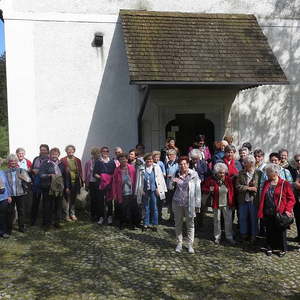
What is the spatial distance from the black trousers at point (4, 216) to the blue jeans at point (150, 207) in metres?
2.53

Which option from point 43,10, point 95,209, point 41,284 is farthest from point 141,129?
point 41,284

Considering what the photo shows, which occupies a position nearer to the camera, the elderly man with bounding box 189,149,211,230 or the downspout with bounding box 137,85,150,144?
the elderly man with bounding box 189,149,211,230

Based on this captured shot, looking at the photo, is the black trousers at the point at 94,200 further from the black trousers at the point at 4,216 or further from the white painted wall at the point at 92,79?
the white painted wall at the point at 92,79

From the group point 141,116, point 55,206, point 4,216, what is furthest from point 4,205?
point 141,116

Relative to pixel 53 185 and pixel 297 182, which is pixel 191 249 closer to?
pixel 297 182

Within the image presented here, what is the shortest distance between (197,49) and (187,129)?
2326 mm

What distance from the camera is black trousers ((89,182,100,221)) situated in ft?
26.4

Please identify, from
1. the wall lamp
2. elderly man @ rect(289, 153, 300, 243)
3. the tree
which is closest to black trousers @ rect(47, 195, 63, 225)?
elderly man @ rect(289, 153, 300, 243)

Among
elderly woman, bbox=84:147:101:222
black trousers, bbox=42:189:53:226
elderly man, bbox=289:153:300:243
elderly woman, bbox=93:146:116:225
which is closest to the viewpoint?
elderly man, bbox=289:153:300:243

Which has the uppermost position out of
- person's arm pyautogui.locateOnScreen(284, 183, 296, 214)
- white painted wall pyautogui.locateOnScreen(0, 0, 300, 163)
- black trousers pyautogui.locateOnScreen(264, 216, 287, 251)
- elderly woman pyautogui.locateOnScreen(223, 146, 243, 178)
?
white painted wall pyautogui.locateOnScreen(0, 0, 300, 163)

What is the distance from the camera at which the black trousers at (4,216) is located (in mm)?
7025

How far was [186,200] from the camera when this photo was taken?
20.3 feet

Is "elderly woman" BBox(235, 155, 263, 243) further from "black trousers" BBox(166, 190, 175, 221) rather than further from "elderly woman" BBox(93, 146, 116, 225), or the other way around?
"elderly woman" BBox(93, 146, 116, 225)

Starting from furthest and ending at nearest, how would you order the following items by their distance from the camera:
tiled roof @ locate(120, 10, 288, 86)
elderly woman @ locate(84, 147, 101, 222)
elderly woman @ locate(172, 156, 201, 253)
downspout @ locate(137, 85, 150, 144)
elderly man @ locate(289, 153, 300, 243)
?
downspout @ locate(137, 85, 150, 144) < tiled roof @ locate(120, 10, 288, 86) < elderly woman @ locate(84, 147, 101, 222) < elderly man @ locate(289, 153, 300, 243) < elderly woman @ locate(172, 156, 201, 253)
